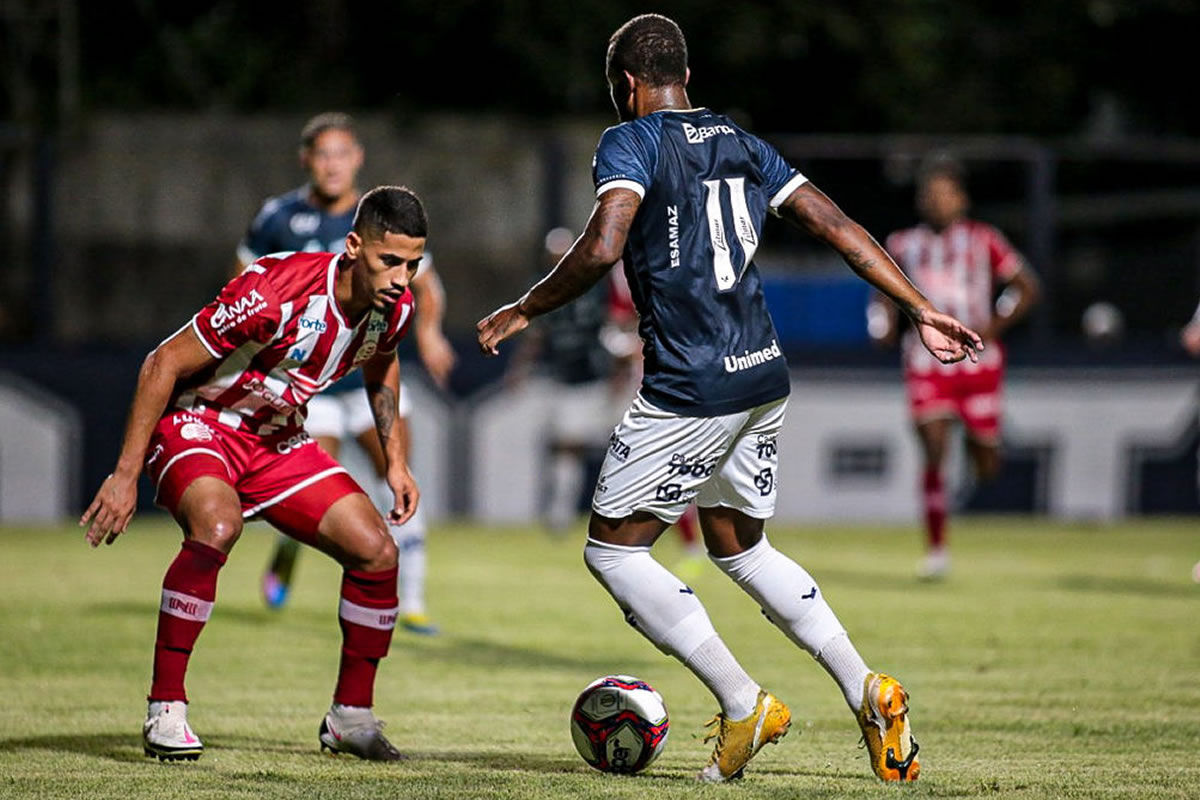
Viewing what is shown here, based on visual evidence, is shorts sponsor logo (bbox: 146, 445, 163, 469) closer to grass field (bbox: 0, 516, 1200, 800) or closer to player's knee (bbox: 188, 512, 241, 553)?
player's knee (bbox: 188, 512, 241, 553)

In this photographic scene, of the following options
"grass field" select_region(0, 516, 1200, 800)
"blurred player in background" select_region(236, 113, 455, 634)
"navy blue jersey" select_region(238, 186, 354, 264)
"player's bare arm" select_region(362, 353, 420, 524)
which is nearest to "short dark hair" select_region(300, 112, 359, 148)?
"blurred player in background" select_region(236, 113, 455, 634)

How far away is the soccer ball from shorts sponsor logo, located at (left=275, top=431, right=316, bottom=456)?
1.32 metres

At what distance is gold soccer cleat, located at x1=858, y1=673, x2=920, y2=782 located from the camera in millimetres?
5652

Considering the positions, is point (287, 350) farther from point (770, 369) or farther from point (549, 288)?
point (770, 369)

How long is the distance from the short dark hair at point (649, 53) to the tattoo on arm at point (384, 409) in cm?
142

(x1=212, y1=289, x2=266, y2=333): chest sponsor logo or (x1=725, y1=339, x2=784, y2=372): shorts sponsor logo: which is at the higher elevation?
(x1=212, y1=289, x2=266, y2=333): chest sponsor logo

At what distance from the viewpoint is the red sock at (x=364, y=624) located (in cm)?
616

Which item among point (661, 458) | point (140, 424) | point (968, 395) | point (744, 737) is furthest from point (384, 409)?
point (968, 395)

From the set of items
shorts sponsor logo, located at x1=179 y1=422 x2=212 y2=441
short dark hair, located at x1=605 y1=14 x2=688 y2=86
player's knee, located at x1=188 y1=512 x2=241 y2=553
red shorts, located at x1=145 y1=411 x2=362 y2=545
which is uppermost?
short dark hair, located at x1=605 y1=14 x2=688 y2=86

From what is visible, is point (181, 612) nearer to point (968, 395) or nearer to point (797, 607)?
point (797, 607)

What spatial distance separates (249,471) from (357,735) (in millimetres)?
928

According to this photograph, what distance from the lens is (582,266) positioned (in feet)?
18.0

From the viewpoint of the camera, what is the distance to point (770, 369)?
5.82 metres

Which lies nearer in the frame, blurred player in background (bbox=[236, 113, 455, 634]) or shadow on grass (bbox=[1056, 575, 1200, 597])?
blurred player in background (bbox=[236, 113, 455, 634])
